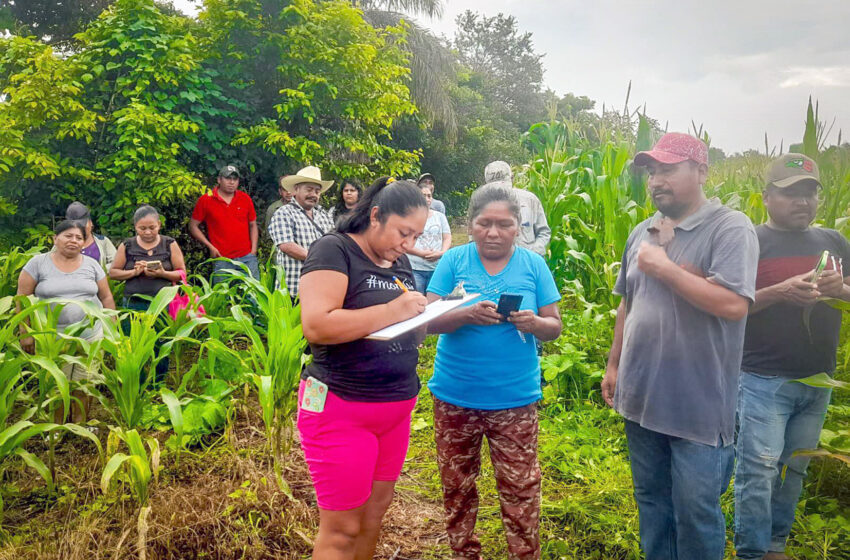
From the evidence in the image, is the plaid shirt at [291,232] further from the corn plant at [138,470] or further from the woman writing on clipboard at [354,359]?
the woman writing on clipboard at [354,359]

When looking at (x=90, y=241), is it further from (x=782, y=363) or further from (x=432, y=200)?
(x=782, y=363)

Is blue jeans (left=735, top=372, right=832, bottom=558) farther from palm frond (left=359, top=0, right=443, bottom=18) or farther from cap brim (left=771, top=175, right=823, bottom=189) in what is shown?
palm frond (left=359, top=0, right=443, bottom=18)

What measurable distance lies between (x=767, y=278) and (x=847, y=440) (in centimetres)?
70

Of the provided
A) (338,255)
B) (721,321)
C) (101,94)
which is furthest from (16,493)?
(101,94)

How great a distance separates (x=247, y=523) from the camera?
2.45 metres

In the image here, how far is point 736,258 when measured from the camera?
169 cm

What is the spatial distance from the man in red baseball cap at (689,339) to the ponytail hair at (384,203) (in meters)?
0.79

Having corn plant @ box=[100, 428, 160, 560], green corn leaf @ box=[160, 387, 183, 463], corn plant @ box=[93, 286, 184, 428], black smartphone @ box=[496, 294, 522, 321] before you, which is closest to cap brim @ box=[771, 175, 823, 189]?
black smartphone @ box=[496, 294, 522, 321]

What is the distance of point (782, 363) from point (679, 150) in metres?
1.10

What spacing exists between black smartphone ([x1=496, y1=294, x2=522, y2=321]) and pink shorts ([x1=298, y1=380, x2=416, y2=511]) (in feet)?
1.86

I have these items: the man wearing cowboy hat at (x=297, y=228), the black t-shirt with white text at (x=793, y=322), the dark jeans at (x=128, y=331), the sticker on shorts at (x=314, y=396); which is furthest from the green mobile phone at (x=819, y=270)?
the dark jeans at (x=128, y=331)

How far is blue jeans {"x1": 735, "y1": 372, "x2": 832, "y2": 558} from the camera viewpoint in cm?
221

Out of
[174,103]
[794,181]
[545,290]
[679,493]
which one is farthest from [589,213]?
[174,103]

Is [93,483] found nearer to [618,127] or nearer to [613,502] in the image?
[613,502]
